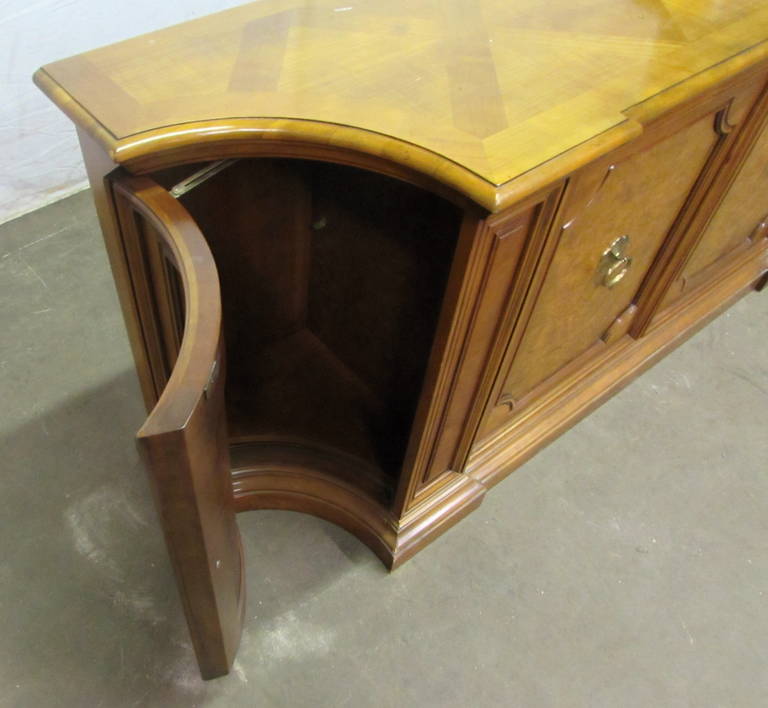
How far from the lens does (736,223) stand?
54.1 inches

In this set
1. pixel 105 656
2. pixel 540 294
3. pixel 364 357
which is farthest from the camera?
pixel 364 357

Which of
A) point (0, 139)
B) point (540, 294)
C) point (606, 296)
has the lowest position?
point (0, 139)

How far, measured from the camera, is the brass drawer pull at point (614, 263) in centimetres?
100

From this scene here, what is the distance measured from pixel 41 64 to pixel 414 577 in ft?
4.40

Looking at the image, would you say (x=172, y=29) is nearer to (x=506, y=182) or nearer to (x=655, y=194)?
(x=506, y=182)

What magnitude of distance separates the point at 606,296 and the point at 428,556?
0.54 metres

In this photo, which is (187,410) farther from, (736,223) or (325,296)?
(736,223)

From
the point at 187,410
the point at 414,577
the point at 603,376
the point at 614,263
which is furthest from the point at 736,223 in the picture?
the point at 187,410

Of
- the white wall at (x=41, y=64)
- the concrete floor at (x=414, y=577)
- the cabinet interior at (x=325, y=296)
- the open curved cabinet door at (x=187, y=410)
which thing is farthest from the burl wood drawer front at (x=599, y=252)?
the white wall at (x=41, y=64)

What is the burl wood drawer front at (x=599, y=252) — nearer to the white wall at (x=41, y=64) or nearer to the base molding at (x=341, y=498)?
the base molding at (x=341, y=498)

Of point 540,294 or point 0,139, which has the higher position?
point 540,294

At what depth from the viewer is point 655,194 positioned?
982 millimetres

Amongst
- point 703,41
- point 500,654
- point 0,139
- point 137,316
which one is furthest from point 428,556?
point 0,139

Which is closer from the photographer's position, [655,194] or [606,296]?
[655,194]
